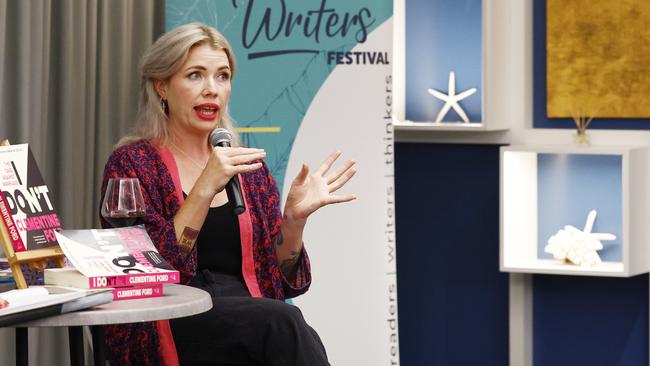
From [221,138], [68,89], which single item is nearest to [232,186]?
[221,138]

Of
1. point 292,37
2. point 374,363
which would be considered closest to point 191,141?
point 292,37

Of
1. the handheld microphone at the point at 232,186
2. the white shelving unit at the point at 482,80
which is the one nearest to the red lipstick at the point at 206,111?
the handheld microphone at the point at 232,186

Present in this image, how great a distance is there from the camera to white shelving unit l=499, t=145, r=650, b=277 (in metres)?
4.04

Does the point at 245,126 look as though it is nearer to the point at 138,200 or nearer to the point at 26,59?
the point at 26,59

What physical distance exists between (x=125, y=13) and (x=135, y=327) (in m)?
1.47

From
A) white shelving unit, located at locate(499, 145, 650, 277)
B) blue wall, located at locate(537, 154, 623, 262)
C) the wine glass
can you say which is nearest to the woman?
the wine glass

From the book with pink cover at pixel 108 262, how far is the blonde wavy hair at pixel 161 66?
664 millimetres

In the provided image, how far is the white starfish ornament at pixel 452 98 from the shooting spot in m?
4.33

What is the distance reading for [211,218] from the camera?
2.89 meters

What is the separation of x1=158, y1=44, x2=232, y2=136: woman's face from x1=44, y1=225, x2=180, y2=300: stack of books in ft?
2.30

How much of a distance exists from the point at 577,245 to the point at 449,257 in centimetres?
64

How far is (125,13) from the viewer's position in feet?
12.4

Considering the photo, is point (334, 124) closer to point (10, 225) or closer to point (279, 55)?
point (279, 55)

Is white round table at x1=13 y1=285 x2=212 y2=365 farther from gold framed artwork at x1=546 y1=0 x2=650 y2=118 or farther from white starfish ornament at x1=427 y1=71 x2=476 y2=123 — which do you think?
gold framed artwork at x1=546 y1=0 x2=650 y2=118
